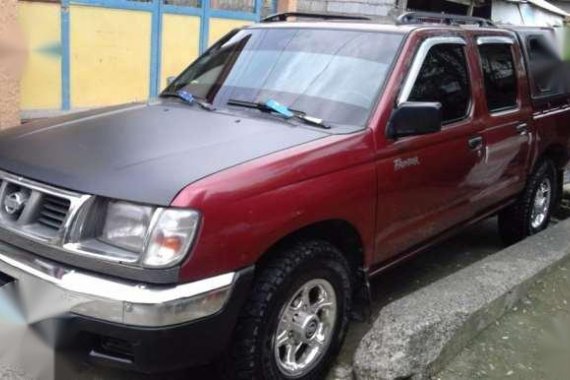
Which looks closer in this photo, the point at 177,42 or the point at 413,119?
the point at 413,119

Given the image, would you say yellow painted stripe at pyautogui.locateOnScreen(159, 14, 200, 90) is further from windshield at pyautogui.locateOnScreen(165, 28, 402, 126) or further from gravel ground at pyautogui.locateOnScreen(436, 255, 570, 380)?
gravel ground at pyautogui.locateOnScreen(436, 255, 570, 380)

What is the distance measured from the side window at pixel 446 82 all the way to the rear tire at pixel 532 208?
1.44 m

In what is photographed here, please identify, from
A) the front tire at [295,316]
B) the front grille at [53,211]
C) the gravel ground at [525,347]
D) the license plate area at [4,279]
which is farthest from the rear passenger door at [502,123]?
the license plate area at [4,279]

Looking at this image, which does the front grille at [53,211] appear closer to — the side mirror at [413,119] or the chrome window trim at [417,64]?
the side mirror at [413,119]

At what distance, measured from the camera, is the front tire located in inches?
107

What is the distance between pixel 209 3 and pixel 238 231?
668 centimetres

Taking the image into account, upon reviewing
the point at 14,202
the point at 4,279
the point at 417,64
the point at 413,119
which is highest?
the point at 417,64

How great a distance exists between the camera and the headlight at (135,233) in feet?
8.01

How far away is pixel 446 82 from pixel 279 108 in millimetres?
1234

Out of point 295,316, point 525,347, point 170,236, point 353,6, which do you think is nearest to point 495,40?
point 525,347

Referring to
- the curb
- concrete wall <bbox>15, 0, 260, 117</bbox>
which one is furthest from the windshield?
concrete wall <bbox>15, 0, 260, 117</bbox>

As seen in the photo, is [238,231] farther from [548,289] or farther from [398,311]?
[548,289]

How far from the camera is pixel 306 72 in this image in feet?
12.1

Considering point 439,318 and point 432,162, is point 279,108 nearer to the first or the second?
point 432,162
